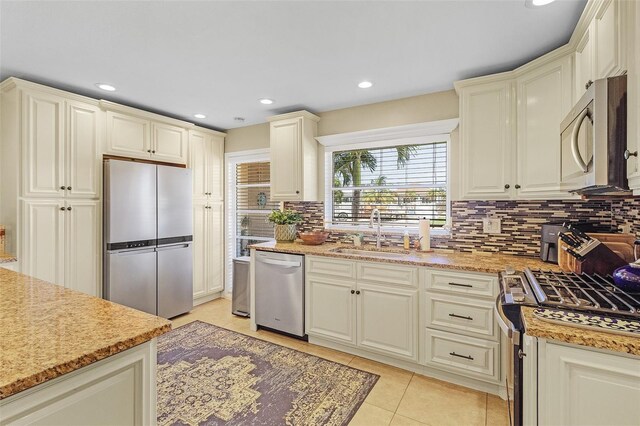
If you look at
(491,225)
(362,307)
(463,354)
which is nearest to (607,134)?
(491,225)

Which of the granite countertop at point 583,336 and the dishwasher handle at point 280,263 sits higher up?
the granite countertop at point 583,336

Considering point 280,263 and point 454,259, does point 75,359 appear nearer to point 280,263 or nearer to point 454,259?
point 280,263

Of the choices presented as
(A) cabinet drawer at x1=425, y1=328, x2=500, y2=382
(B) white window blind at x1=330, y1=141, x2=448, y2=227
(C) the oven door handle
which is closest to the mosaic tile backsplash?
(B) white window blind at x1=330, y1=141, x2=448, y2=227

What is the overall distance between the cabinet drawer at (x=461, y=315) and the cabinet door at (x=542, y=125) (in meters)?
0.90

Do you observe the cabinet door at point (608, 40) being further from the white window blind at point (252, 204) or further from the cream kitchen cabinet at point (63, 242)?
the cream kitchen cabinet at point (63, 242)

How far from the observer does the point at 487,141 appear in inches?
98.6

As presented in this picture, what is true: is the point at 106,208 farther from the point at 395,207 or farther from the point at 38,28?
the point at 395,207

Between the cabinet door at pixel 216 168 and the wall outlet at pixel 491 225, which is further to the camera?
the cabinet door at pixel 216 168

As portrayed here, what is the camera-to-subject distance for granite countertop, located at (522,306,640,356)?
3.43 ft

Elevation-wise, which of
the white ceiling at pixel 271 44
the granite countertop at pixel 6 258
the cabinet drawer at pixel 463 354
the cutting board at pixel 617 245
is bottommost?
the cabinet drawer at pixel 463 354

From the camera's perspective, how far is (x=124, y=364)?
97cm

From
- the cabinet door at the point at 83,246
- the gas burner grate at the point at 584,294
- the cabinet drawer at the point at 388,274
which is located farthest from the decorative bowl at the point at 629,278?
the cabinet door at the point at 83,246

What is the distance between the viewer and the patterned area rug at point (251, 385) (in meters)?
1.99

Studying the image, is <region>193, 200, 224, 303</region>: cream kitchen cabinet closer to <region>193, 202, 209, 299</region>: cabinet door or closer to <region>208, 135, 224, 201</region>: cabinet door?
<region>193, 202, 209, 299</region>: cabinet door
